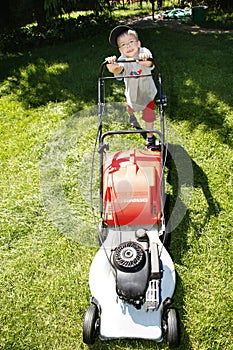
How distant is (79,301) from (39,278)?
18.1 inches

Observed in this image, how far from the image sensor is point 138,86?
169 inches

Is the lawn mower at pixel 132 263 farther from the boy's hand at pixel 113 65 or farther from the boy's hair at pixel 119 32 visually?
the boy's hair at pixel 119 32

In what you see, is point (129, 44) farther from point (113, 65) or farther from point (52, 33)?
point (52, 33)

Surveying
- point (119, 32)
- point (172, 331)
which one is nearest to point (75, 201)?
point (119, 32)

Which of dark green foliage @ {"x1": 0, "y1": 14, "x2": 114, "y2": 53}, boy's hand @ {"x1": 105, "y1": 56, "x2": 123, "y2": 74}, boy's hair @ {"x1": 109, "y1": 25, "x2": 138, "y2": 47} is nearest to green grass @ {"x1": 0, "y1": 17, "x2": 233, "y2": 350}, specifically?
boy's hand @ {"x1": 105, "y1": 56, "x2": 123, "y2": 74}

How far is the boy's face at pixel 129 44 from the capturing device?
12.6 feet

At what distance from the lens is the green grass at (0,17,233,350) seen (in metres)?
3.14

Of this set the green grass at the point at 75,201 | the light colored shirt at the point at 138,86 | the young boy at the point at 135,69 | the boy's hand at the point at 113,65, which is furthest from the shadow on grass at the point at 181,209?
the boy's hand at the point at 113,65

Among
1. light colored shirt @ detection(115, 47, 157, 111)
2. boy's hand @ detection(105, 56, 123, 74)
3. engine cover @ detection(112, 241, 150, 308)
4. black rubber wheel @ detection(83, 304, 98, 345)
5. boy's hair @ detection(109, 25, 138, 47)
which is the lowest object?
black rubber wheel @ detection(83, 304, 98, 345)

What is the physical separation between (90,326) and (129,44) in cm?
261

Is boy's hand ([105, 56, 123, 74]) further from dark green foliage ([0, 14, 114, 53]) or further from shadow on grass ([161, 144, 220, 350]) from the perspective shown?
dark green foliage ([0, 14, 114, 53])

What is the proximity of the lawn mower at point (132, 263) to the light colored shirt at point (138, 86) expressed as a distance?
1028 millimetres

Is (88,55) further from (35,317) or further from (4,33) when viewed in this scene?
(35,317)

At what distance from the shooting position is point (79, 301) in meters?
3.29
